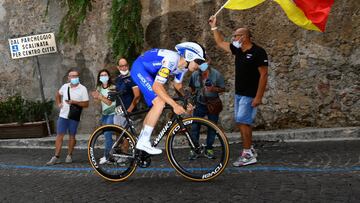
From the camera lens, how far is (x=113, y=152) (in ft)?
19.5

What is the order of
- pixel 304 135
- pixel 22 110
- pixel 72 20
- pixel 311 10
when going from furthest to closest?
pixel 22 110 → pixel 72 20 → pixel 304 135 → pixel 311 10

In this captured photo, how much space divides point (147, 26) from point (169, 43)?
2.48 ft

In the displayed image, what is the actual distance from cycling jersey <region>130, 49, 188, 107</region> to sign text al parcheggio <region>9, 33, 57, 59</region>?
6965mm

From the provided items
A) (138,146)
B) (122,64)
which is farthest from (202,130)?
(122,64)

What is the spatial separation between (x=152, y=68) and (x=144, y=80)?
17 cm

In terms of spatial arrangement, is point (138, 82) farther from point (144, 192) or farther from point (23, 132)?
point (23, 132)

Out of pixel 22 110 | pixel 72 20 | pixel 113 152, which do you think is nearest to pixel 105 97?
pixel 113 152

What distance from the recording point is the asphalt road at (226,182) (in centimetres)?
488

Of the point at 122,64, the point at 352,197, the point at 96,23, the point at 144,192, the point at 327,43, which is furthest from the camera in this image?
the point at 96,23

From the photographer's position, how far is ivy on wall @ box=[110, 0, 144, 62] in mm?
11047

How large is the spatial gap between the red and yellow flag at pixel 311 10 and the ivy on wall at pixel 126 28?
16.3 ft

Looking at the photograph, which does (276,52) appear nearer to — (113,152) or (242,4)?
(242,4)

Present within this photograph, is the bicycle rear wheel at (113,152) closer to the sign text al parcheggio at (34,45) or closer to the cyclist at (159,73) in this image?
the cyclist at (159,73)

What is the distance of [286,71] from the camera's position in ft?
33.5
